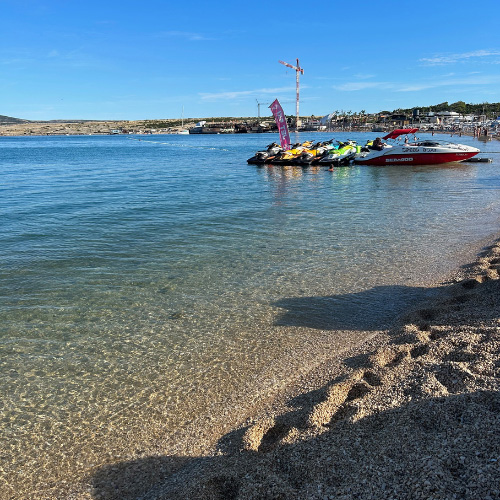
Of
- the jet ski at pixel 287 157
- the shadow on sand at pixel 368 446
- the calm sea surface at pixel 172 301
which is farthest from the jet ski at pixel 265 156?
the shadow on sand at pixel 368 446

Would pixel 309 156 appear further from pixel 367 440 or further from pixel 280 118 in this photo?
pixel 367 440

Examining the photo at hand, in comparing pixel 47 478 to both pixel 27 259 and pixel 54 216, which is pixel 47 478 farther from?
pixel 54 216

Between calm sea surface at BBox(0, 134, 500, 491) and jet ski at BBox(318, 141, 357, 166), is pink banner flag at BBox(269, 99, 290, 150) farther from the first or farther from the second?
calm sea surface at BBox(0, 134, 500, 491)

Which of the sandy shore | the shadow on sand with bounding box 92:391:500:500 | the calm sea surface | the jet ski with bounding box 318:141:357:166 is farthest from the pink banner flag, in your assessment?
the shadow on sand with bounding box 92:391:500:500

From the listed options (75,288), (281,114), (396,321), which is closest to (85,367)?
(75,288)

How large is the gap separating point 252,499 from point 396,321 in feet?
14.7

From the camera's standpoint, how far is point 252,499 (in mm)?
3230

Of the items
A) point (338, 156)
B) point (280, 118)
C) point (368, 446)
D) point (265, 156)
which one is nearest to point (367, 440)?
point (368, 446)

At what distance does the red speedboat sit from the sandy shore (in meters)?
32.5

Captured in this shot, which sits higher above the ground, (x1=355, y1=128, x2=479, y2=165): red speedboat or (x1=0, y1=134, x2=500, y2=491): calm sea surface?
(x1=355, y1=128, x2=479, y2=165): red speedboat

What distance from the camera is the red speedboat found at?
34719 millimetres

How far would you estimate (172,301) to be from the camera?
8.06 m

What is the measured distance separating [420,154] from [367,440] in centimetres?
3547

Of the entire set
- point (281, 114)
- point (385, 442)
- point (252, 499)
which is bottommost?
point (252, 499)
